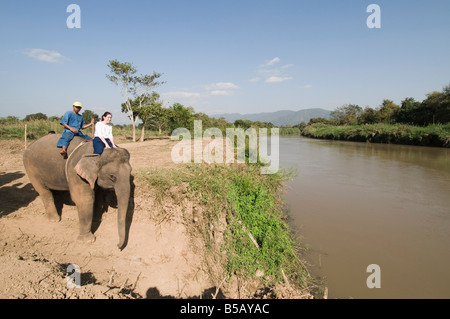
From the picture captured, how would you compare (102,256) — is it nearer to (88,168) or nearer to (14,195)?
(88,168)

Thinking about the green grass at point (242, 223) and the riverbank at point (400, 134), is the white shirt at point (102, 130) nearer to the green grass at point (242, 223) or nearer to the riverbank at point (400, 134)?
the green grass at point (242, 223)

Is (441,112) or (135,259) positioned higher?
(441,112)

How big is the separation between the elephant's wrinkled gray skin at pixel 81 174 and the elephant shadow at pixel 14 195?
87cm

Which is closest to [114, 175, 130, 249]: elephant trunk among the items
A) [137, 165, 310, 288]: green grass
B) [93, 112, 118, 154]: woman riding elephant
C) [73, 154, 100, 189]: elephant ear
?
[73, 154, 100, 189]: elephant ear

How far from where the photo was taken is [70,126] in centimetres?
428

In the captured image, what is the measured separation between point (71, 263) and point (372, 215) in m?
6.96

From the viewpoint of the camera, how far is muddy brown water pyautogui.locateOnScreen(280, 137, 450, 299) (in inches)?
155

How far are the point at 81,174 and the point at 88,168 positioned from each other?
13cm

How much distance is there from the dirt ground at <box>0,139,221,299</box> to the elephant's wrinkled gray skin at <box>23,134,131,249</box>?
0.28 meters

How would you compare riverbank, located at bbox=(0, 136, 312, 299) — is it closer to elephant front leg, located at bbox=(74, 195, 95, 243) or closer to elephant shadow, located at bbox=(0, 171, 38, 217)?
elephant shadow, located at bbox=(0, 171, 38, 217)

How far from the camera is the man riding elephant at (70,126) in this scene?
13.3ft

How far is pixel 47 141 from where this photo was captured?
4.41m
